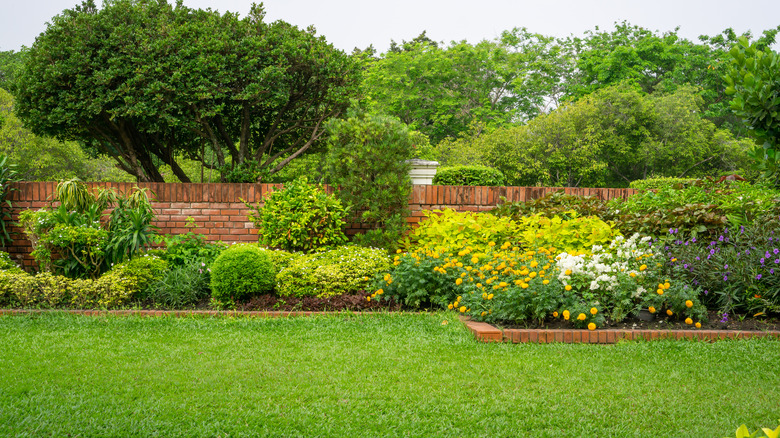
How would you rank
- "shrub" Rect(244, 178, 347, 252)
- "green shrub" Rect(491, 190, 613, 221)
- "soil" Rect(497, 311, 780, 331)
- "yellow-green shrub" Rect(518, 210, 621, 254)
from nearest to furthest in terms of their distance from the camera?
1. "soil" Rect(497, 311, 780, 331)
2. "yellow-green shrub" Rect(518, 210, 621, 254)
3. "shrub" Rect(244, 178, 347, 252)
4. "green shrub" Rect(491, 190, 613, 221)

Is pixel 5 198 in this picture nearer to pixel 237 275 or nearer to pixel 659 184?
pixel 237 275

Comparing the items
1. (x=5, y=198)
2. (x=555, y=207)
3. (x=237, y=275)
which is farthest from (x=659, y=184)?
(x=5, y=198)

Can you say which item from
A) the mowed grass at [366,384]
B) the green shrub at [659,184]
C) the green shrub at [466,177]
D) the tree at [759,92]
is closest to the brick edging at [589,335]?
the mowed grass at [366,384]

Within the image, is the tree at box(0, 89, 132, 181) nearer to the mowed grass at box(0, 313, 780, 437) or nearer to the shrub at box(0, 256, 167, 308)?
the shrub at box(0, 256, 167, 308)

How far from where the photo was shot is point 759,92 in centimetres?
243

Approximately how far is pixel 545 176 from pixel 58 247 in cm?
1723

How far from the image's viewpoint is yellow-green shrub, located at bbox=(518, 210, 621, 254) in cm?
680

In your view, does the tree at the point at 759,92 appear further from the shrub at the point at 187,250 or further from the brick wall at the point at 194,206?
the shrub at the point at 187,250

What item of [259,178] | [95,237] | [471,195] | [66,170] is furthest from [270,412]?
[66,170]

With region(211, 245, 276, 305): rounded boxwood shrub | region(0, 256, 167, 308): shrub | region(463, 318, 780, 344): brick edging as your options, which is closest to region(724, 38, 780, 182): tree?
region(463, 318, 780, 344): brick edging

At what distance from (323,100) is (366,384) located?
29.4 feet

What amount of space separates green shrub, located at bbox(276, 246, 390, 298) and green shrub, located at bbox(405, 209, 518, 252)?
84cm

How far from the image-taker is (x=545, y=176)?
68.6 ft

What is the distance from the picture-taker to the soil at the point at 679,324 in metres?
5.20
